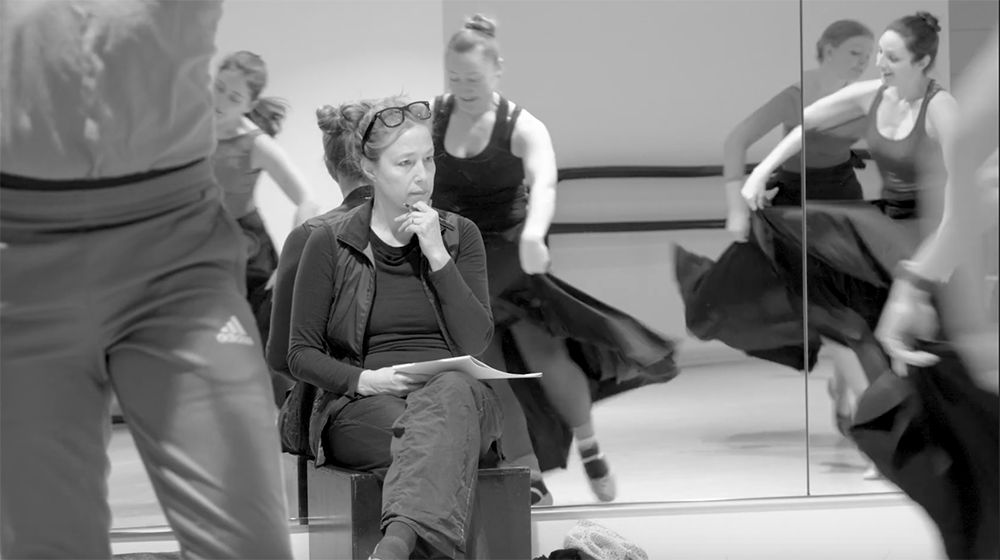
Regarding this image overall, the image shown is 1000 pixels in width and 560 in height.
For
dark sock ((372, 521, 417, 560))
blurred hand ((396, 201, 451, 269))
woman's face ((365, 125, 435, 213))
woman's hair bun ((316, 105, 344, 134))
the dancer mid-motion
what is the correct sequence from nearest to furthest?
1. dark sock ((372, 521, 417, 560))
2. blurred hand ((396, 201, 451, 269))
3. woman's face ((365, 125, 435, 213))
4. the dancer mid-motion
5. woman's hair bun ((316, 105, 344, 134))

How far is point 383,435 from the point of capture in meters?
2.51

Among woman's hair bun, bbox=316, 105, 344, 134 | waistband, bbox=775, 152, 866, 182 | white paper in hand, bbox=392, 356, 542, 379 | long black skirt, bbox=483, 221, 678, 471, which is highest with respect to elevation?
woman's hair bun, bbox=316, 105, 344, 134

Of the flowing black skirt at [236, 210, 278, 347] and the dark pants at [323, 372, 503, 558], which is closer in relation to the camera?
the dark pants at [323, 372, 503, 558]

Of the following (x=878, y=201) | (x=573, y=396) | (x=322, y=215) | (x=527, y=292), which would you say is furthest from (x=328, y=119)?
(x=878, y=201)

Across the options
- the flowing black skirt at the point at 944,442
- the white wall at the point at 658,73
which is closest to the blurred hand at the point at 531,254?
the white wall at the point at 658,73

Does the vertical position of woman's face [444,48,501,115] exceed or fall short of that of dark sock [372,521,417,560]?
it exceeds it

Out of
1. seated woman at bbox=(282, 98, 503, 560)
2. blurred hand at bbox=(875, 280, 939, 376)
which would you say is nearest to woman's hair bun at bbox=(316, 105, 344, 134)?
seated woman at bbox=(282, 98, 503, 560)

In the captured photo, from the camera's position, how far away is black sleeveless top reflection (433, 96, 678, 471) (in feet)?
11.7

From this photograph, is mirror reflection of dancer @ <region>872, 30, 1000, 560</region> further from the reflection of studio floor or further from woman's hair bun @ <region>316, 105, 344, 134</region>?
woman's hair bun @ <region>316, 105, 344, 134</region>

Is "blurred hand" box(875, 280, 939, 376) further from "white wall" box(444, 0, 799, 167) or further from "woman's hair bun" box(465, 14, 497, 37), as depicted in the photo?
"woman's hair bun" box(465, 14, 497, 37)

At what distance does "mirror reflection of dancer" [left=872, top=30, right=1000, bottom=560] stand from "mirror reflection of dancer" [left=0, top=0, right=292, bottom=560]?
74cm

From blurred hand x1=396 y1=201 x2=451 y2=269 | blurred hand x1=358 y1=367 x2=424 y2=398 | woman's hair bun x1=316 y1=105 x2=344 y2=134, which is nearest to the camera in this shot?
blurred hand x1=358 y1=367 x2=424 y2=398

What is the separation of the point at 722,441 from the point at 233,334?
2.69 meters

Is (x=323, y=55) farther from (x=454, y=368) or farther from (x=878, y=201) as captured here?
(x=878, y=201)
